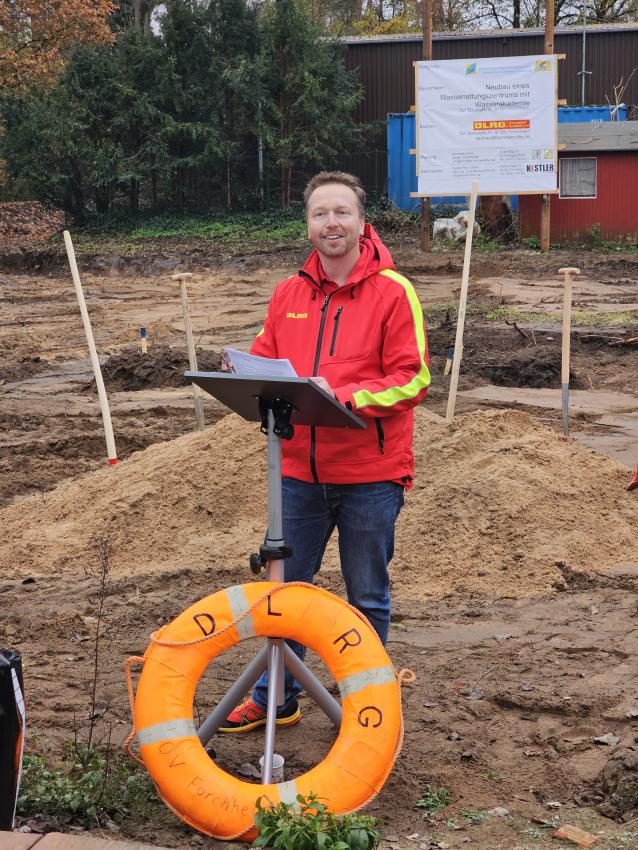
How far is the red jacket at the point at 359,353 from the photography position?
157 inches

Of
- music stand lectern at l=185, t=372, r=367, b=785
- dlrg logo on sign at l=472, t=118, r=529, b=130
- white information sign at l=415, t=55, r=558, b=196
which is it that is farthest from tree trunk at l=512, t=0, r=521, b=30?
music stand lectern at l=185, t=372, r=367, b=785

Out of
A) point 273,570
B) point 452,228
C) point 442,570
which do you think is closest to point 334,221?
point 273,570

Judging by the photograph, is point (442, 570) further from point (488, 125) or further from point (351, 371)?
point (488, 125)

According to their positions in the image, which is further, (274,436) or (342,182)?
(342,182)

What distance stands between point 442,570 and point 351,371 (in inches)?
117

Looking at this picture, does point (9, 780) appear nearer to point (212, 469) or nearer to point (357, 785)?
point (357, 785)

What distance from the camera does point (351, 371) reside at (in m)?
3.98

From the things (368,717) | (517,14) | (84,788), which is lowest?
(84,788)

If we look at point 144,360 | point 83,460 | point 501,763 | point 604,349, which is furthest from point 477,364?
point 501,763

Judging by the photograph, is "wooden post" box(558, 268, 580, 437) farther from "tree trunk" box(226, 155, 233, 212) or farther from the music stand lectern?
"tree trunk" box(226, 155, 233, 212)

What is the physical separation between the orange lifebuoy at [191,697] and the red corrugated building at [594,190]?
73.6 feet

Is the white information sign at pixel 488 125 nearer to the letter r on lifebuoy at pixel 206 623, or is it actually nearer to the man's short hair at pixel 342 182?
the man's short hair at pixel 342 182

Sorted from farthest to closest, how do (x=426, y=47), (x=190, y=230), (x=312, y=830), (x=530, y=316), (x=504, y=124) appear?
(x=190, y=230), (x=426, y=47), (x=504, y=124), (x=530, y=316), (x=312, y=830)

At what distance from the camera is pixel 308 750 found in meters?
4.34
